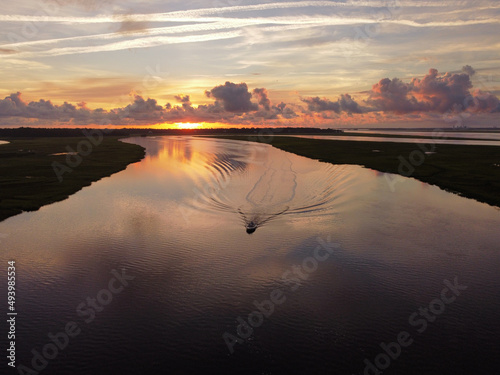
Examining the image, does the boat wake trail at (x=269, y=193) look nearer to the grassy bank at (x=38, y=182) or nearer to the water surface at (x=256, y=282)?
the water surface at (x=256, y=282)

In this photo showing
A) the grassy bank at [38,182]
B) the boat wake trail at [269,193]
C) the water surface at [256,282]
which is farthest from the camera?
the grassy bank at [38,182]

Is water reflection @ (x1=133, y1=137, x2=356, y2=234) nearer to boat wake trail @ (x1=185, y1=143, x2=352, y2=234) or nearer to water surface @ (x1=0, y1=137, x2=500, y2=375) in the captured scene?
boat wake trail @ (x1=185, y1=143, x2=352, y2=234)

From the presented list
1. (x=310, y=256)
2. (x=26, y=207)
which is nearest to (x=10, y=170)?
(x=26, y=207)

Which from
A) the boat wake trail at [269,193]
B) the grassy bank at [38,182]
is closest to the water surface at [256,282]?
the boat wake trail at [269,193]

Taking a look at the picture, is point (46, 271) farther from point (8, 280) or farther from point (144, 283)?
point (144, 283)

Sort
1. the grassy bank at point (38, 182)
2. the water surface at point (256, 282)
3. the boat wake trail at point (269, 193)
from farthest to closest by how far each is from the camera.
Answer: the grassy bank at point (38, 182)
the boat wake trail at point (269, 193)
the water surface at point (256, 282)

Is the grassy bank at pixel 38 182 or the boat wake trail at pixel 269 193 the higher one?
the grassy bank at pixel 38 182

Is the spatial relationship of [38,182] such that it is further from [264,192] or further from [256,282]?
[256,282]

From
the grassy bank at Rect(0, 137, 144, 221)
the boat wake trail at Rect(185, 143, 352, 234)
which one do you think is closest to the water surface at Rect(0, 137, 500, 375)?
the boat wake trail at Rect(185, 143, 352, 234)
